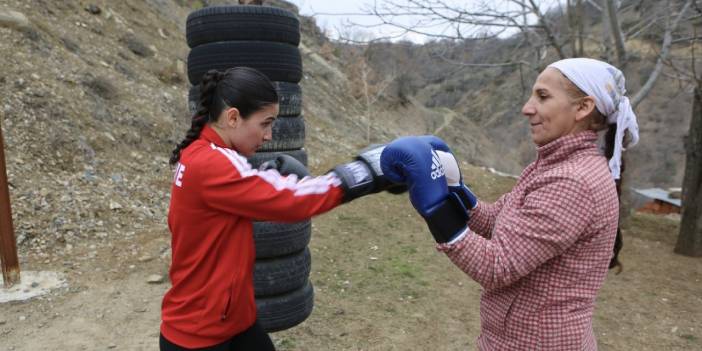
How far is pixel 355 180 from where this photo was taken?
1930 millimetres

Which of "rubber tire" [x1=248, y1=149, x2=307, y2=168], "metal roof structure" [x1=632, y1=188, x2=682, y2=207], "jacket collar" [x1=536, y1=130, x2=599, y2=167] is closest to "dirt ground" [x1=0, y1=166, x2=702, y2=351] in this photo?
"rubber tire" [x1=248, y1=149, x2=307, y2=168]

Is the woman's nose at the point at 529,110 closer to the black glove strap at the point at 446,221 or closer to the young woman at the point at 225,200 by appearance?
the black glove strap at the point at 446,221

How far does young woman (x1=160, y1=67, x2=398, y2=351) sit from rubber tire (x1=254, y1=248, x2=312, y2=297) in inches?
54.6

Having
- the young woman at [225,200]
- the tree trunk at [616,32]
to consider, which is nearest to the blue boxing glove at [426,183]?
the young woman at [225,200]

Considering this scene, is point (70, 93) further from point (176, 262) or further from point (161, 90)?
point (176, 262)

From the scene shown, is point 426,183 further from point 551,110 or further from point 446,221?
point 551,110

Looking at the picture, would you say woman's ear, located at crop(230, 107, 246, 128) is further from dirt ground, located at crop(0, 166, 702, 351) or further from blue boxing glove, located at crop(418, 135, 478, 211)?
dirt ground, located at crop(0, 166, 702, 351)

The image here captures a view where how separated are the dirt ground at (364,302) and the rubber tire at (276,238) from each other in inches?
37.0

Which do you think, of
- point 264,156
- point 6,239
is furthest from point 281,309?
point 6,239

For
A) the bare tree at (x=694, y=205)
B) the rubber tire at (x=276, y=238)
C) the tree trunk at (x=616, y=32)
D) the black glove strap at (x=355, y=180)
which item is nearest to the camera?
the black glove strap at (x=355, y=180)

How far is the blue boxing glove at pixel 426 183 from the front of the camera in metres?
1.61

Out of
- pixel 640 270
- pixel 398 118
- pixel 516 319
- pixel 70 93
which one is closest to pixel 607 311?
pixel 640 270

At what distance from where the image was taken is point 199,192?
1.81m

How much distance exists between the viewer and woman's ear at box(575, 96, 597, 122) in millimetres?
1621
